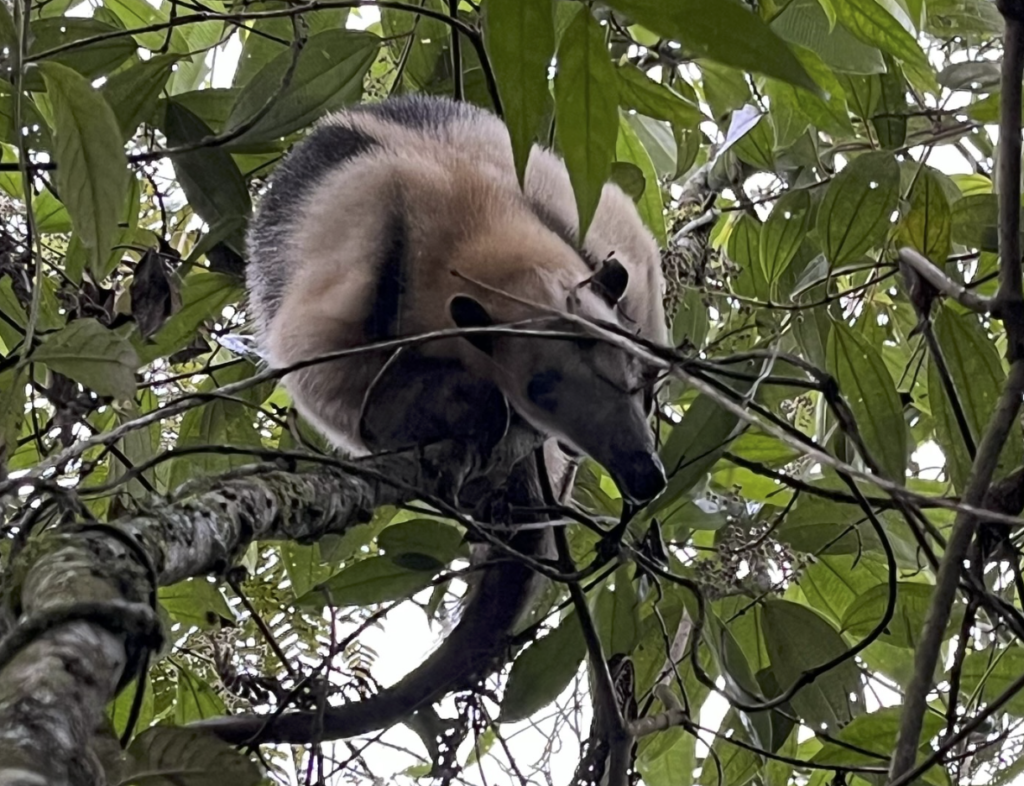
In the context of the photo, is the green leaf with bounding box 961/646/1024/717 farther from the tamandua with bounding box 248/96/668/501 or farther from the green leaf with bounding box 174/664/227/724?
the green leaf with bounding box 174/664/227/724

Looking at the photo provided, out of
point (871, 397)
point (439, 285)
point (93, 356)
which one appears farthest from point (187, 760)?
point (439, 285)

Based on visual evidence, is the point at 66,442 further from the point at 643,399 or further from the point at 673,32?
the point at 673,32

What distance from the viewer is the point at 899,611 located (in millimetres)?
2270

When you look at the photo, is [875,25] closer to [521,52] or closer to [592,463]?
[521,52]

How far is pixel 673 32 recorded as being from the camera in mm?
1016

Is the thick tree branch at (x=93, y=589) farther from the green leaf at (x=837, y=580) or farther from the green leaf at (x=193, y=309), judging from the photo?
the green leaf at (x=837, y=580)

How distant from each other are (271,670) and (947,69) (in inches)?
80.4

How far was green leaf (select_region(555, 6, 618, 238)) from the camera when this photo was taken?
111cm

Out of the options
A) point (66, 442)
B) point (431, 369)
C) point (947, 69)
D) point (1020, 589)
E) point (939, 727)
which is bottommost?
point (939, 727)

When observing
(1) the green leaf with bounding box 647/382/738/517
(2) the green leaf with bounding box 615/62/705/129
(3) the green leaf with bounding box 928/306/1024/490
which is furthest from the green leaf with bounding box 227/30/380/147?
(3) the green leaf with bounding box 928/306/1024/490

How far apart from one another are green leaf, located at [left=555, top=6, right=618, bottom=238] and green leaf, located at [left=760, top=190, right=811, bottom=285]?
54.6 inches

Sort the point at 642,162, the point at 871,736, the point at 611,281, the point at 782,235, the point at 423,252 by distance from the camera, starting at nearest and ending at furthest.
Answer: the point at 871,736
the point at 782,235
the point at 642,162
the point at 611,281
the point at 423,252

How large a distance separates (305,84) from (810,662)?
1483mm

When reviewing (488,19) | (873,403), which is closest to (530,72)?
(488,19)
